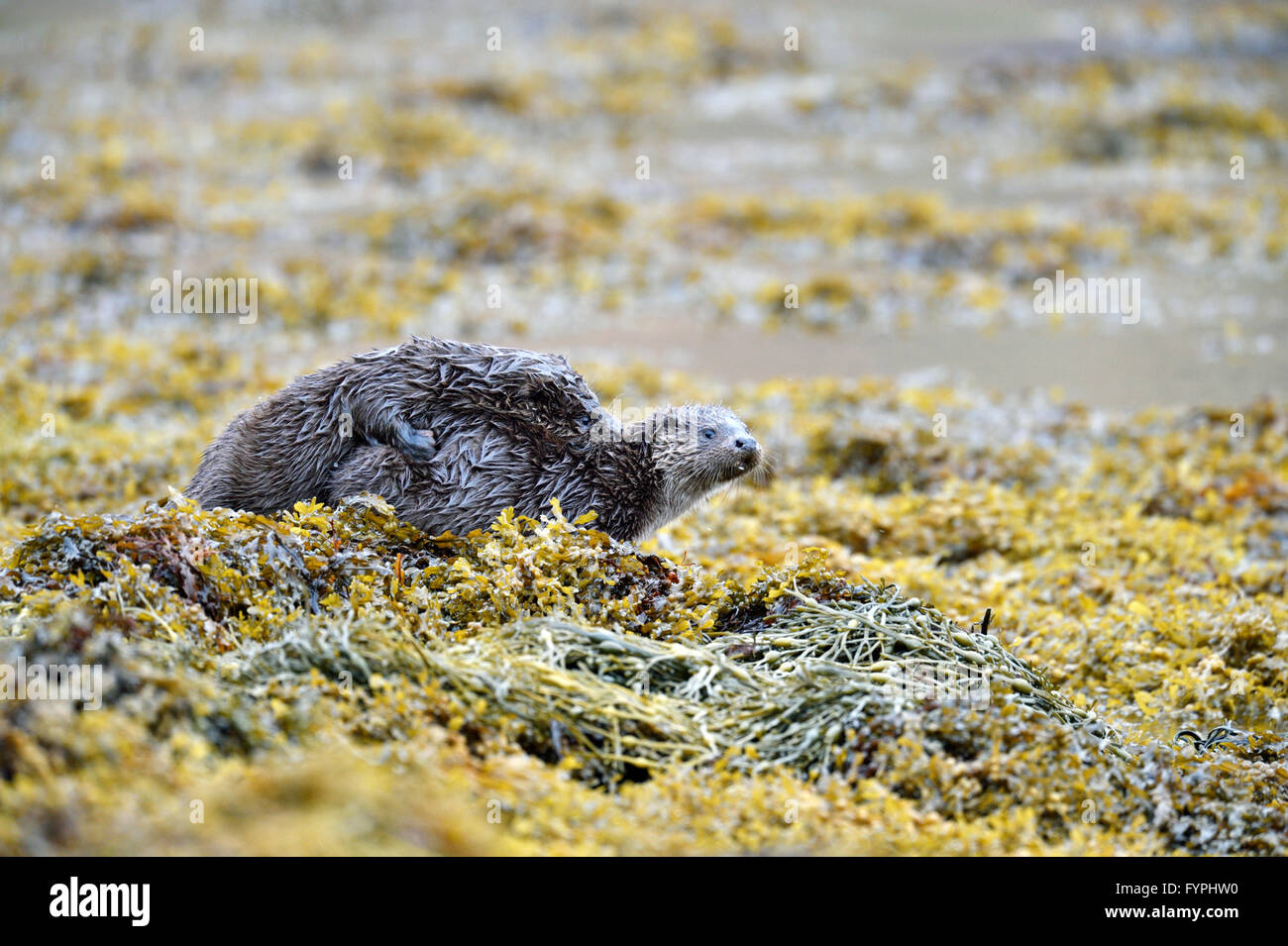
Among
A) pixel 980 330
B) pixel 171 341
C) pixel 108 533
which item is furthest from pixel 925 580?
pixel 171 341

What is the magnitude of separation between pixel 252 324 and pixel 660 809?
36.2 feet

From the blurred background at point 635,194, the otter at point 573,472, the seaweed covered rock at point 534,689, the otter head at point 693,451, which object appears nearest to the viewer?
the seaweed covered rock at point 534,689

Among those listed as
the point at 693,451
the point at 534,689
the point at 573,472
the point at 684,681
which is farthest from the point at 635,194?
the point at 534,689

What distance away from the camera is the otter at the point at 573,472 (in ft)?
19.4

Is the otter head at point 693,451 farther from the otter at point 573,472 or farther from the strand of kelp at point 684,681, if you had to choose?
the strand of kelp at point 684,681

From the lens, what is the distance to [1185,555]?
329 inches

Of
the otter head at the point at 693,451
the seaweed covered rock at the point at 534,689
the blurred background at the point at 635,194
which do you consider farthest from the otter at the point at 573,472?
the blurred background at the point at 635,194

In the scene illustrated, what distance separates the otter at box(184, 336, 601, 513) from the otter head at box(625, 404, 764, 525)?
0.54 meters

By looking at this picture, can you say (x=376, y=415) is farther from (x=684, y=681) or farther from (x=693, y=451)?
(x=684, y=681)

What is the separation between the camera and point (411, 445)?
593 cm

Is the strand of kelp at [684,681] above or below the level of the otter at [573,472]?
below

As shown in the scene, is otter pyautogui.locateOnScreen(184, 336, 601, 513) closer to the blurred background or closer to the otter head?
the otter head

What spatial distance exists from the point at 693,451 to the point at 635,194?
1321cm

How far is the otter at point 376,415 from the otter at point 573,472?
5 cm
